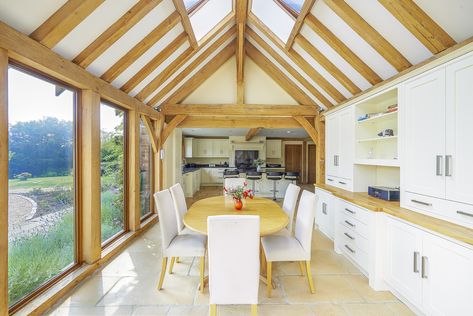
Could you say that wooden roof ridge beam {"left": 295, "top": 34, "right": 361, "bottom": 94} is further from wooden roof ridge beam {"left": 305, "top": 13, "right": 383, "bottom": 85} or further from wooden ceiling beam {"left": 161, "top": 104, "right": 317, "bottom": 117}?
wooden ceiling beam {"left": 161, "top": 104, "right": 317, "bottom": 117}

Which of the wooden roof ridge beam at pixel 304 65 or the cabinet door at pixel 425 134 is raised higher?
the wooden roof ridge beam at pixel 304 65

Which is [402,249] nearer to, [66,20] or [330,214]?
[330,214]

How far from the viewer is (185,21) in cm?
275

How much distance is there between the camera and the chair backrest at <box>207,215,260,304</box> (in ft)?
5.03

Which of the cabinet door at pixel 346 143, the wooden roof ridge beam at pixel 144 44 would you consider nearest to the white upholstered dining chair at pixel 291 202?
the cabinet door at pixel 346 143

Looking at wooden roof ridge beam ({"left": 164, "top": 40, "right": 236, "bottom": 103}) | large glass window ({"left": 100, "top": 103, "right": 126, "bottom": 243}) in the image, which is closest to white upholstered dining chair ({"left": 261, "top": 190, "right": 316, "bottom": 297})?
large glass window ({"left": 100, "top": 103, "right": 126, "bottom": 243})

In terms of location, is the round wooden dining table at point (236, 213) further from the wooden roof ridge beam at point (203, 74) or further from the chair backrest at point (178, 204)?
the wooden roof ridge beam at point (203, 74)

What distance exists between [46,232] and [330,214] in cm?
373

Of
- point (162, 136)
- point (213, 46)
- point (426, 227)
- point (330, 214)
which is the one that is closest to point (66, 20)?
point (213, 46)

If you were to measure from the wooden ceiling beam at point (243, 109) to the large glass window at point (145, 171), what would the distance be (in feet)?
2.28

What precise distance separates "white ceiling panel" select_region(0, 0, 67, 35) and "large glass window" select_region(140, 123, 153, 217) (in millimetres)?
2686

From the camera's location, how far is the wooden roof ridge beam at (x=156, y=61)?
10.0ft

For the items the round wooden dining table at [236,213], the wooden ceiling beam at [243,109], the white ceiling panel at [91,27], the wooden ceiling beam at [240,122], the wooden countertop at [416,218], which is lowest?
the round wooden dining table at [236,213]

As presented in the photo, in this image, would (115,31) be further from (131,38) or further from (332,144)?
(332,144)
